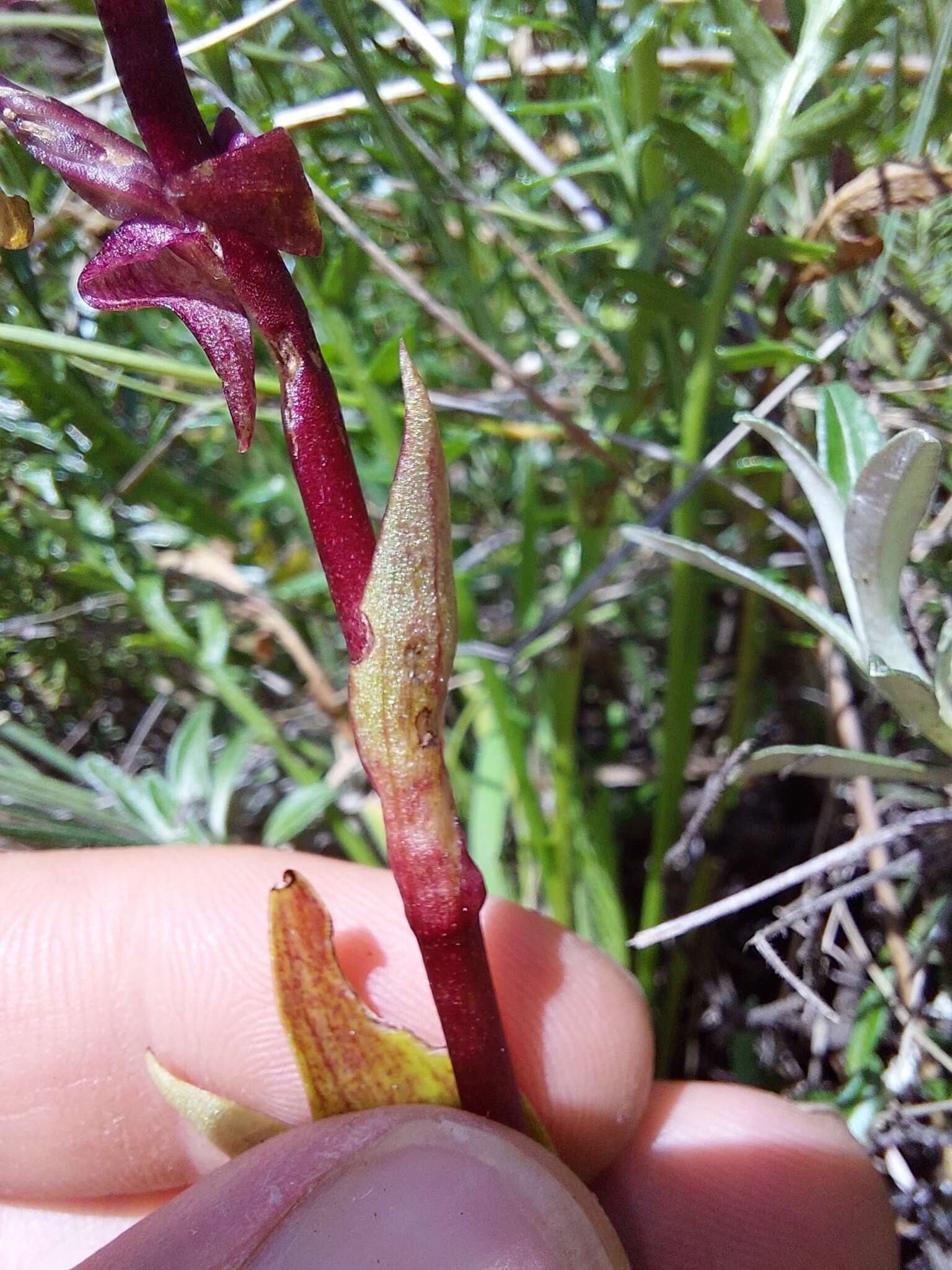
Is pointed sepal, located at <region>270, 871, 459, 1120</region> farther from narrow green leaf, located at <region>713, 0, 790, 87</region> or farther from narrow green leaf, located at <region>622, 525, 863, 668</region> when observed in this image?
narrow green leaf, located at <region>713, 0, 790, 87</region>

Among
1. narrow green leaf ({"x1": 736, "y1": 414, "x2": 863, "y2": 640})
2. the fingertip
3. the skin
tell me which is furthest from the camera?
the skin

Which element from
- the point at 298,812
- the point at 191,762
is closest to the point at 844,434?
the point at 298,812

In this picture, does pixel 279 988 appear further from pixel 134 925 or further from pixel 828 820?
pixel 828 820

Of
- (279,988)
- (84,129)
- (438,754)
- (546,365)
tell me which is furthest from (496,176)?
(279,988)

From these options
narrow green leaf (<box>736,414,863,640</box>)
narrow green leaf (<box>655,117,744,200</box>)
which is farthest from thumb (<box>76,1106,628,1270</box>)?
narrow green leaf (<box>655,117,744,200</box>)

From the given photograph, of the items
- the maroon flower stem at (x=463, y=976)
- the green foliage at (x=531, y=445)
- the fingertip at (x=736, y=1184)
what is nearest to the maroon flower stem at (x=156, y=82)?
the green foliage at (x=531, y=445)

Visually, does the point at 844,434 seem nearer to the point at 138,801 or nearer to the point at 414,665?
the point at 414,665
